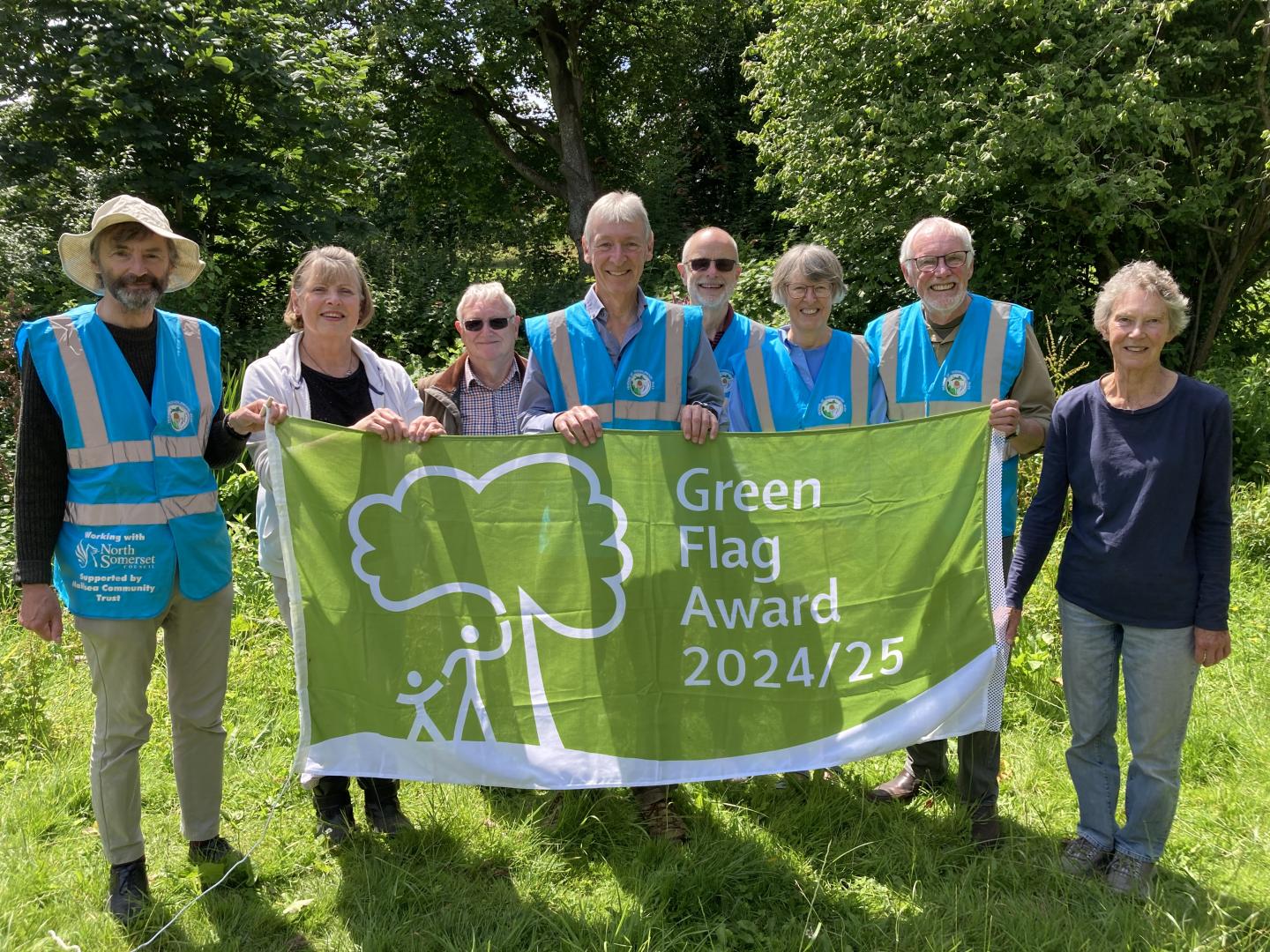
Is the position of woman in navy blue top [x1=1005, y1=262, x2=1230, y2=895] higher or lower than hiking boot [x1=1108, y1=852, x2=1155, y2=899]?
higher

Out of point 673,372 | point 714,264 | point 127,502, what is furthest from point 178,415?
point 714,264

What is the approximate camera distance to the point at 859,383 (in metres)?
3.86

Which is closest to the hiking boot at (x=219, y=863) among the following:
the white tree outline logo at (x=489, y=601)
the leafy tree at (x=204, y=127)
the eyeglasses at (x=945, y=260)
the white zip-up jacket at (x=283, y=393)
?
the white tree outline logo at (x=489, y=601)

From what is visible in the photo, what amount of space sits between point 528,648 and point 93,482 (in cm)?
159

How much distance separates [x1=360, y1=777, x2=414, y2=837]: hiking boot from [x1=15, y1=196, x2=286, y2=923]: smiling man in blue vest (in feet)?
1.69

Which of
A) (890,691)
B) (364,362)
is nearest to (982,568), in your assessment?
(890,691)

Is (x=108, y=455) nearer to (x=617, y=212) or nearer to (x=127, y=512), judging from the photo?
(x=127, y=512)

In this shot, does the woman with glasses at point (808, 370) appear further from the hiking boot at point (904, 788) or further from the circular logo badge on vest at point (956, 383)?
the hiking boot at point (904, 788)

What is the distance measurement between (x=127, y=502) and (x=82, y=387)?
415mm

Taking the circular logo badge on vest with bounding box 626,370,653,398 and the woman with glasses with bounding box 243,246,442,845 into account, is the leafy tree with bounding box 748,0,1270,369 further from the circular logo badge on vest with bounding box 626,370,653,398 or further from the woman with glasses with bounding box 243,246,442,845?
the woman with glasses with bounding box 243,246,442,845

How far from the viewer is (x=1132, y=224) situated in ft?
34.4

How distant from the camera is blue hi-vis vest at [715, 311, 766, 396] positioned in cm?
413

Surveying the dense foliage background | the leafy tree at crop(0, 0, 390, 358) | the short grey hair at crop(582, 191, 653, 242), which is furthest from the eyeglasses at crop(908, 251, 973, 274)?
the leafy tree at crop(0, 0, 390, 358)

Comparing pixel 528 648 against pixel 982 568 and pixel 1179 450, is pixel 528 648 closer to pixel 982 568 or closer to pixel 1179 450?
pixel 982 568
